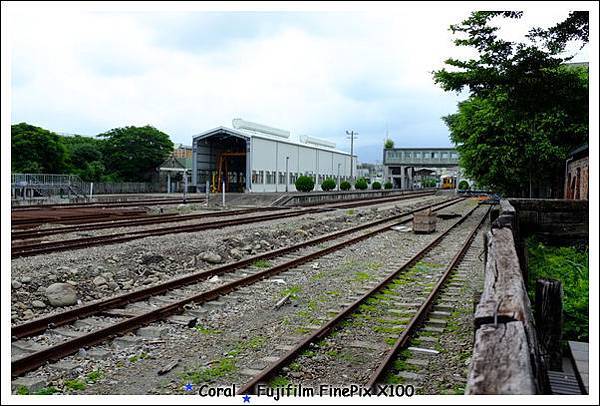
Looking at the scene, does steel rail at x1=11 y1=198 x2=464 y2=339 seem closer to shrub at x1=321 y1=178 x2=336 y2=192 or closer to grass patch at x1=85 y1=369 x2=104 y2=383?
grass patch at x1=85 y1=369 x2=104 y2=383

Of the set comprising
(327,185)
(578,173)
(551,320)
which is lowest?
(551,320)

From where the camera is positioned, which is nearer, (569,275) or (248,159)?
(569,275)

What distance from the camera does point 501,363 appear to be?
2.81 m

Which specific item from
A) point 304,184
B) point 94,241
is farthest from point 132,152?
point 94,241

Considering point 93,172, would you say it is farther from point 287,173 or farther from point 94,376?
point 94,376

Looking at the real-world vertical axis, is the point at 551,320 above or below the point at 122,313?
above

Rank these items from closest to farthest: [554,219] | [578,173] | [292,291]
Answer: [292,291] < [554,219] < [578,173]

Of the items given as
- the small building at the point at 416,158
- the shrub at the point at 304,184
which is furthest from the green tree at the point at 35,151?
the small building at the point at 416,158

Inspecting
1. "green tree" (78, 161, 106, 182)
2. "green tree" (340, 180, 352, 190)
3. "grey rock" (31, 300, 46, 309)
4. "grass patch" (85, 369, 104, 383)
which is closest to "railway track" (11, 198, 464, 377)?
"grass patch" (85, 369, 104, 383)

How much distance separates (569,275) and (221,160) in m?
43.9

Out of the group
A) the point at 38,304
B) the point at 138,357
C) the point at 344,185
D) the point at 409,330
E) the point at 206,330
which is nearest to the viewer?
the point at 138,357

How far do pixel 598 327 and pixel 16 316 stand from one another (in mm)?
6919

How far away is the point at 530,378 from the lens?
2643mm

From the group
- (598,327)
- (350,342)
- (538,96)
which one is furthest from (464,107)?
(598,327)
